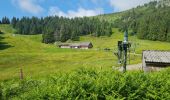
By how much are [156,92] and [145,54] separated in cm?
3489

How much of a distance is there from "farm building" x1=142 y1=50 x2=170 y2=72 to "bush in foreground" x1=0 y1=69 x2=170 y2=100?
31008 millimetres

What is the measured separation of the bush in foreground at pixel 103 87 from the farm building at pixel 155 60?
102 ft

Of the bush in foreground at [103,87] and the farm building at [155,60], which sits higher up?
the bush in foreground at [103,87]

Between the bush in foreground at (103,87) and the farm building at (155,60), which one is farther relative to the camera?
the farm building at (155,60)

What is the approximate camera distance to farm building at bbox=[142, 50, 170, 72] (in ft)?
155

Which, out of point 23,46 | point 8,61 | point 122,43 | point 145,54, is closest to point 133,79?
point 122,43

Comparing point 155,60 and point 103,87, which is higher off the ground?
point 103,87

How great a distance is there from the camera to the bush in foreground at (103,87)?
13781mm

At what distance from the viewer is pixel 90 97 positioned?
13.8m

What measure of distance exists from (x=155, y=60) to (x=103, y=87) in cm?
3444

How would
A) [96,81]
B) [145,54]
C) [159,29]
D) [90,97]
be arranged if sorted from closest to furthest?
[90,97] → [96,81] → [145,54] → [159,29]

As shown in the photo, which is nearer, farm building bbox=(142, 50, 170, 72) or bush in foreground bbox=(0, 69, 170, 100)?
bush in foreground bbox=(0, 69, 170, 100)

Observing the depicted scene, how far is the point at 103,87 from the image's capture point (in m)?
14.2

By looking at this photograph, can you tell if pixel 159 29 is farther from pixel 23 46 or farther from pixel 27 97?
pixel 27 97
